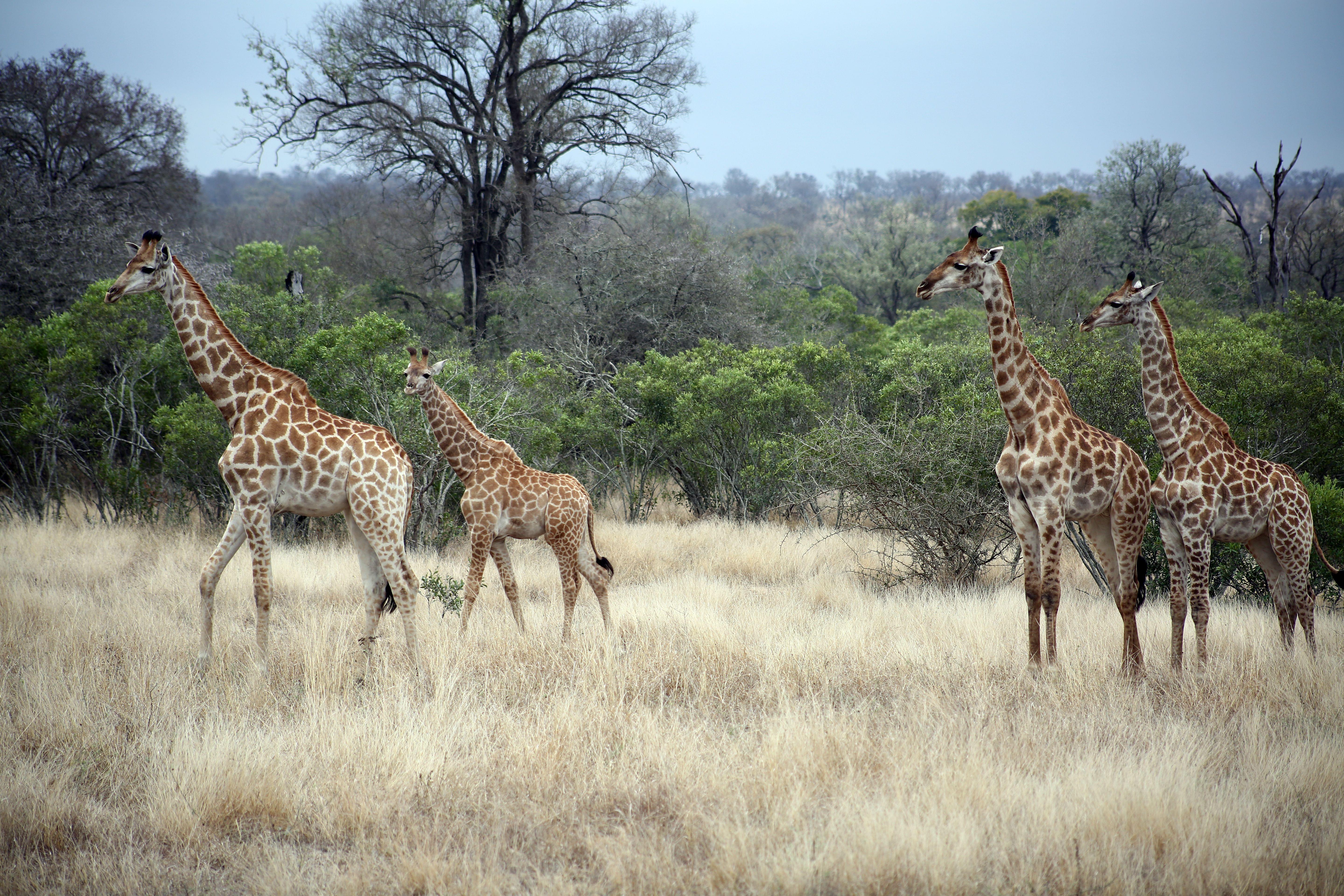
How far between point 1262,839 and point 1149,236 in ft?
111

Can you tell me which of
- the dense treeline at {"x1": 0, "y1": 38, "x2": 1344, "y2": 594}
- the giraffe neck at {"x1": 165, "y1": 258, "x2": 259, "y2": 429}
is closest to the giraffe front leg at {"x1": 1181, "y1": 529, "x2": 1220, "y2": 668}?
the dense treeline at {"x1": 0, "y1": 38, "x2": 1344, "y2": 594}

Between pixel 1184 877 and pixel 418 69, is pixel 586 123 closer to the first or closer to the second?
pixel 418 69

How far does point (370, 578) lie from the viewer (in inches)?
234

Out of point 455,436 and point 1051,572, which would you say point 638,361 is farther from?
point 1051,572

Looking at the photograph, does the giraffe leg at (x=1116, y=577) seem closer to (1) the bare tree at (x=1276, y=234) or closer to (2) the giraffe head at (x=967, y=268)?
(2) the giraffe head at (x=967, y=268)

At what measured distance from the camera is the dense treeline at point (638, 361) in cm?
867

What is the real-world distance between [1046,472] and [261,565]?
5.20m

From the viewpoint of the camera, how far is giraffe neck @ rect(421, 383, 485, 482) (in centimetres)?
682

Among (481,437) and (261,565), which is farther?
(481,437)

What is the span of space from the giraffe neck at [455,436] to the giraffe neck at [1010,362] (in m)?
3.94

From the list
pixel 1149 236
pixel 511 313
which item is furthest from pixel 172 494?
pixel 1149 236

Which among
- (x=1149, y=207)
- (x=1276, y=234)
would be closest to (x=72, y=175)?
(x=1276, y=234)

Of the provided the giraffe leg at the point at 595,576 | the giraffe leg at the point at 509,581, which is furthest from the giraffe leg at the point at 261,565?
the giraffe leg at the point at 595,576

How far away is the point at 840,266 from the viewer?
35469 millimetres
